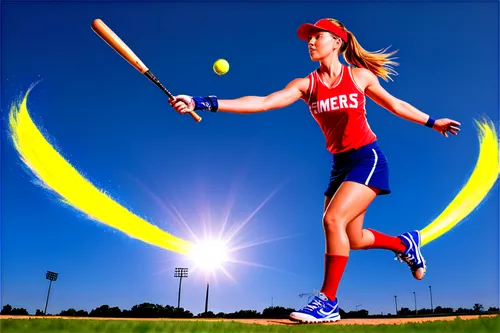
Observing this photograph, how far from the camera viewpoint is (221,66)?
6.87 m

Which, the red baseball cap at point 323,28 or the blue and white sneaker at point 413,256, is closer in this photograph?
the red baseball cap at point 323,28

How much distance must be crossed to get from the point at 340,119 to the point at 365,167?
70 centimetres

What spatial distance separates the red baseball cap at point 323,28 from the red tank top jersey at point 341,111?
0.56 m

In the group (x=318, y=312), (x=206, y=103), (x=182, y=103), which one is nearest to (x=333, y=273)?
(x=318, y=312)

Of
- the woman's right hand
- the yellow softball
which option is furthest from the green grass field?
the yellow softball

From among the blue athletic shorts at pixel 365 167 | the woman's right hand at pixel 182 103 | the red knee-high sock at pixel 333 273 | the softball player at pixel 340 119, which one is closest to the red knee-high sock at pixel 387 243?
the softball player at pixel 340 119

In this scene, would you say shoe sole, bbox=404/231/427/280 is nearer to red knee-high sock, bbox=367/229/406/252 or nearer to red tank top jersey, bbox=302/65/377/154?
red knee-high sock, bbox=367/229/406/252

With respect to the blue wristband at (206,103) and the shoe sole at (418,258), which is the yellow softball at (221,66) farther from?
the shoe sole at (418,258)

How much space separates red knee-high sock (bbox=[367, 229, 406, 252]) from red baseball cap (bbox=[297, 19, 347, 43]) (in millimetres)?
2841

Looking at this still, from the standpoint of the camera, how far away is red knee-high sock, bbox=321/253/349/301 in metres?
5.70

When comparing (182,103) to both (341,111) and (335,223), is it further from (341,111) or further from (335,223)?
(335,223)

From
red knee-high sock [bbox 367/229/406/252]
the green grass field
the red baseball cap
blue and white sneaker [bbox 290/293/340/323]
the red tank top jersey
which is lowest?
the green grass field

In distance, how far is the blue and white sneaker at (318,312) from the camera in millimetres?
5527

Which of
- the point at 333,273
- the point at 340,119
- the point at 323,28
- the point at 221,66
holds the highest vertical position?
the point at 323,28
